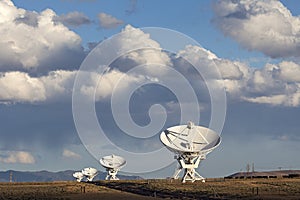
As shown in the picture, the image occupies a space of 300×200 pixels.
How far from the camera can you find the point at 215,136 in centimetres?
13512

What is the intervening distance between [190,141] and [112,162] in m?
63.9

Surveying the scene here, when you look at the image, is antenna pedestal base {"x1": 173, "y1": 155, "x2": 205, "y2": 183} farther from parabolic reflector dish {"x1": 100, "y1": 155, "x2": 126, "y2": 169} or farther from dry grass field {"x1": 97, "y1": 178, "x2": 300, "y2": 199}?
parabolic reflector dish {"x1": 100, "y1": 155, "x2": 126, "y2": 169}

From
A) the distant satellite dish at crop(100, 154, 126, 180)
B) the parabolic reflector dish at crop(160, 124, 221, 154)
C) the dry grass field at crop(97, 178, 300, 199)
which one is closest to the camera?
the dry grass field at crop(97, 178, 300, 199)

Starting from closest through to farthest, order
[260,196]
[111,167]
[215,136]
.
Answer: [260,196] → [215,136] → [111,167]

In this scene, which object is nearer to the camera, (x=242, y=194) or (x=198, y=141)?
(x=242, y=194)

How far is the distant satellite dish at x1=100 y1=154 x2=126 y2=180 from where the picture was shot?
195 m

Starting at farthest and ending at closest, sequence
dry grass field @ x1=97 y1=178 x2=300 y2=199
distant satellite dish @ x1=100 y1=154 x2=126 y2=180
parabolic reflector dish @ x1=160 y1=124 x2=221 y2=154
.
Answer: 1. distant satellite dish @ x1=100 y1=154 x2=126 y2=180
2. parabolic reflector dish @ x1=160 y1=124 x2=221 y2=154
3. dry grass field @ x1=97 y1=178 x2=300 y2=199

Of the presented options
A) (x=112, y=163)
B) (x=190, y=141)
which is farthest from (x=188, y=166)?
(x=112, y=163)

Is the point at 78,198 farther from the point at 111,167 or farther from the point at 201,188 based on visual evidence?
the point at 111,167

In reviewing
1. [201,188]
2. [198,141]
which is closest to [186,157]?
[198,141]

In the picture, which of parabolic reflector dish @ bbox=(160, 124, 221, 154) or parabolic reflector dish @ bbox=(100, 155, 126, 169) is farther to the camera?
A: parabolic reflector dish @ bbox=(100, 155, 126, 169)

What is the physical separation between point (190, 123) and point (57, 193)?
1369 inches

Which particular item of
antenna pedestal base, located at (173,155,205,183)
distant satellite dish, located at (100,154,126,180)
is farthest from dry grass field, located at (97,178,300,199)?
distant satellite dish, located at (100,154,126,180)

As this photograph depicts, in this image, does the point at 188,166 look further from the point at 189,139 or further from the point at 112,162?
the point at 112,162
